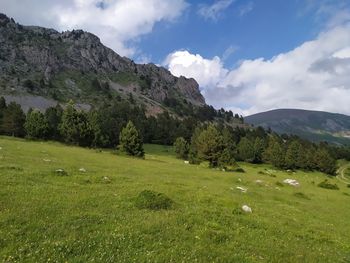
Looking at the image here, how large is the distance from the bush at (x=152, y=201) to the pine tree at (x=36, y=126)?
277 ft

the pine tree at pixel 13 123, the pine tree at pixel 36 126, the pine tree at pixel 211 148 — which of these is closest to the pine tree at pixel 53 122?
the pine tree at pixel 36 126

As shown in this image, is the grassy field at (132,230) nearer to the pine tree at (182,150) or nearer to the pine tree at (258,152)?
the pine tree at (182,150)

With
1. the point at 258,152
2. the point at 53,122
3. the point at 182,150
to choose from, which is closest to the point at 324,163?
the point at 258,152

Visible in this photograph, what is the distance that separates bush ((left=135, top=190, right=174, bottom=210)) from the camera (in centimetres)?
1953

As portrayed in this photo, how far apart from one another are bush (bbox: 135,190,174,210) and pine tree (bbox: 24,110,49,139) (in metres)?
84.6

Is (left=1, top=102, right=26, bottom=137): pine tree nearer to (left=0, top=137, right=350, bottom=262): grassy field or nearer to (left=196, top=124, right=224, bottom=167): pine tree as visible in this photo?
(left=196, top=124, right=224, bottom=167): pine tree

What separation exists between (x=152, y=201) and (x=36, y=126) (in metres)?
85.6

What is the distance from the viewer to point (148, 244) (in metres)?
13.5

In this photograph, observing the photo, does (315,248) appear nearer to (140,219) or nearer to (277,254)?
(277,254)

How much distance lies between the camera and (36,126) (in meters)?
96.2

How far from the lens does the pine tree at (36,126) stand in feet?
316

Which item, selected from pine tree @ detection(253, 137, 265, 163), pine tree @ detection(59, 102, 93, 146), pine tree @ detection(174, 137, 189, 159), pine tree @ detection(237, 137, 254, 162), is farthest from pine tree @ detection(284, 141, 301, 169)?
pine tree @ detection(59, 102, 93, 146)

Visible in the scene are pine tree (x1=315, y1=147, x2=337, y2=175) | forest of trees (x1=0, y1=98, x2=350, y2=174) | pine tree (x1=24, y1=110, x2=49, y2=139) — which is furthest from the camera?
pine tree (x1=315, y1=147, x2=337, y2=175)

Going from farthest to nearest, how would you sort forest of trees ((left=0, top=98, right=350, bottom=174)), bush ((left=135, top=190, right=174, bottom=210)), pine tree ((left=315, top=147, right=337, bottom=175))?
pine tree ((left=315, top=147, right=337, bottom=175)) → forest of trees ((left=0, top=98, right=350, bottom=174)) → bush ((left=135, top=190, right=174, bottom=210))
